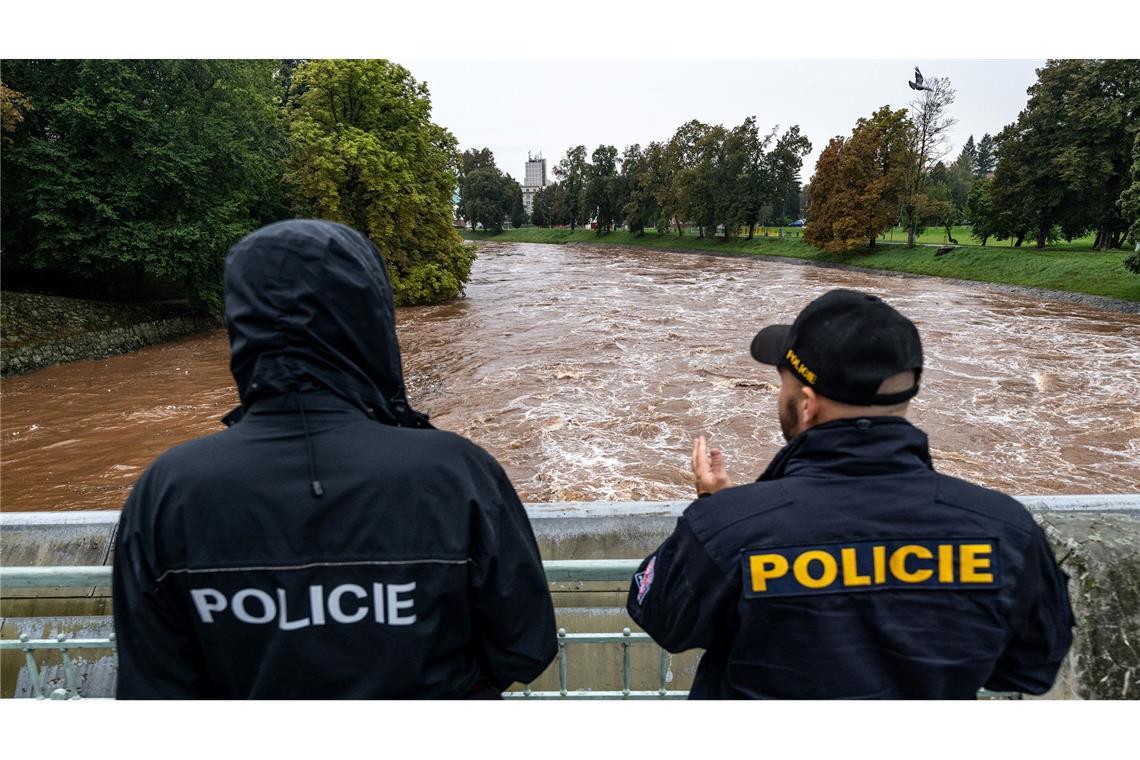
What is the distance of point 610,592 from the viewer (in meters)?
3.39

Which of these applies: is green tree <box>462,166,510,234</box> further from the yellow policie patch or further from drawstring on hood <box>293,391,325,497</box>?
the yellow policie patch

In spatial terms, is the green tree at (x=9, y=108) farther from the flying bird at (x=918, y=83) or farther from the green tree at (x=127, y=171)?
the flying bird at (x=918, y=83)

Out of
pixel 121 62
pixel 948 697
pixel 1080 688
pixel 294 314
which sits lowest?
pixel 1080 688

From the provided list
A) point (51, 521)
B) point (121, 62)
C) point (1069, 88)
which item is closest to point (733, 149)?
point (1069, 88)

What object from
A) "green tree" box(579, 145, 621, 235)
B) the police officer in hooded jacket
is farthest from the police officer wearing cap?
"green tree" box(579, 145, 621, 235)

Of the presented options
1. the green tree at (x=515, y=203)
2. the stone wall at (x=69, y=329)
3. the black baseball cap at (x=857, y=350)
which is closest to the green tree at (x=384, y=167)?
the stone wall at (x=69, y=329)

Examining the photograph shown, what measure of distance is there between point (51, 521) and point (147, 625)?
9.95 feet

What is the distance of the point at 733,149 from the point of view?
57188 mm

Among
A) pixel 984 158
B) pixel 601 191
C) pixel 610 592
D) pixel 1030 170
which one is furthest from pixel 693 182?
pixel 984 158

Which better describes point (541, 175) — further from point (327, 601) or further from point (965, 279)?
point (327, 601)

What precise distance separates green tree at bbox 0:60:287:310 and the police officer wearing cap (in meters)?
21.4

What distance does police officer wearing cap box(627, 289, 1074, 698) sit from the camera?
1.37 metres

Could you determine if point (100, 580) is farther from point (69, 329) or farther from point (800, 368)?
point (69, 329)

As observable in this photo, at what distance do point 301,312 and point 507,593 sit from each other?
782 mm
